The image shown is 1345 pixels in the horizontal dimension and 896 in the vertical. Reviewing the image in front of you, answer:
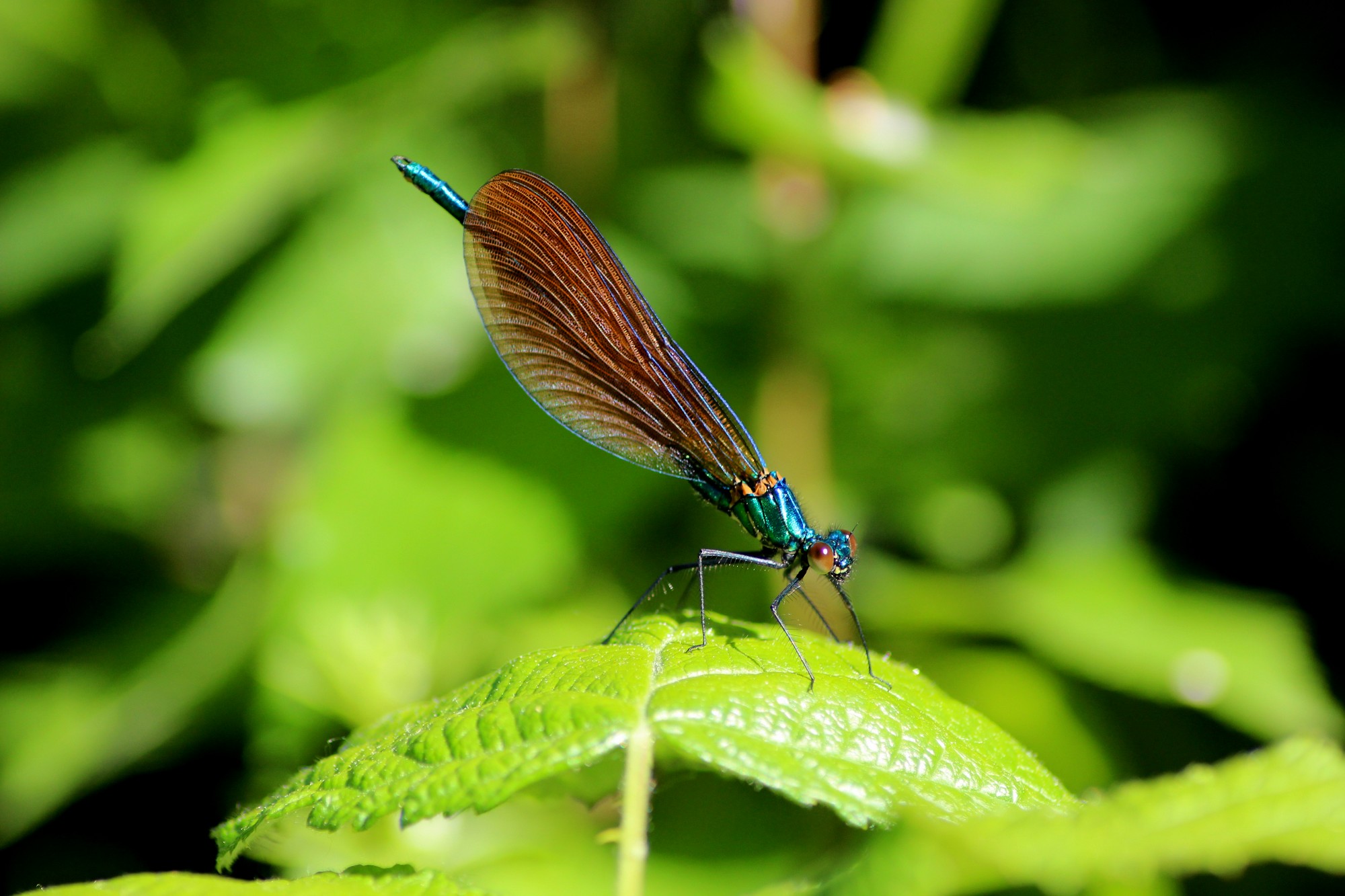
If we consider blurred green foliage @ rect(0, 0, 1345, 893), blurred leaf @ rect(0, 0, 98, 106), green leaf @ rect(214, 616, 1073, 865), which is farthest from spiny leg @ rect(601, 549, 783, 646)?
blurred leaf @ rect(0, 0, 98, 106)

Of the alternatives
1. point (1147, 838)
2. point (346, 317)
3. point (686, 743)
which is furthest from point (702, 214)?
point (1147, 838)

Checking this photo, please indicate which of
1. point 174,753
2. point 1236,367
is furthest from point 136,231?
point 1236,367

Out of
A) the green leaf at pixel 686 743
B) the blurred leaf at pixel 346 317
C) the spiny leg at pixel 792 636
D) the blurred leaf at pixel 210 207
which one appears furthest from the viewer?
the blurred leaf at pixel 346 317

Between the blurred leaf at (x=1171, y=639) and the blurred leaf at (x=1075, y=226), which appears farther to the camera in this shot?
the blurred leaf at (x=1075, y=226)

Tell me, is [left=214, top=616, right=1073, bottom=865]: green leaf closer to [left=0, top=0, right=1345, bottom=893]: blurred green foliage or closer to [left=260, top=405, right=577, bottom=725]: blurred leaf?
[left=260, top=405, right=577, bottom=725]: blurred leaf

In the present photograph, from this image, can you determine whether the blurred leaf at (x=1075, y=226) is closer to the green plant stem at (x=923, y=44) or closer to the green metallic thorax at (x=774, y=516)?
the green plant stem at (x=923, y=44)

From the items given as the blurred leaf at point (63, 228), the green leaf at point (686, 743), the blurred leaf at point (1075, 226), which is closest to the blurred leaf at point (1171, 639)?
the blurred leaf at point (1075, 226)
